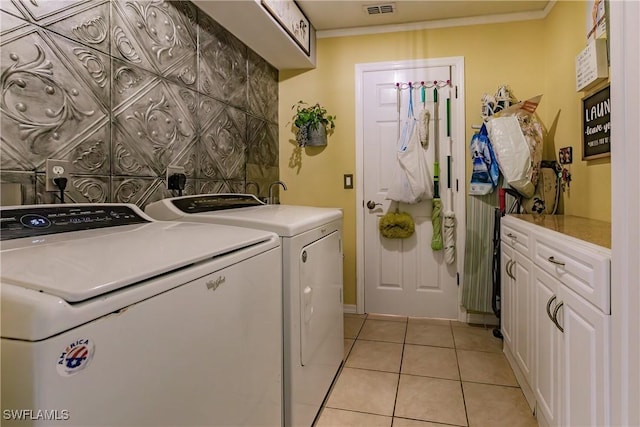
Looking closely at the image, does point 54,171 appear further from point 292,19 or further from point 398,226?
point 398,226

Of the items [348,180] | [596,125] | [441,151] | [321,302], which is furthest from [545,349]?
[348,180]

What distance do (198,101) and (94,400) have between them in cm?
183

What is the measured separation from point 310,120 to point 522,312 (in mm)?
2088

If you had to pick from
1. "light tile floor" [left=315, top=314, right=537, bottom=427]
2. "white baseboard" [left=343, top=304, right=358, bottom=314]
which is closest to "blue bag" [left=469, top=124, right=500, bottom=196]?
"light tile floor" [left=315, top=314, right=537, bottom=427]

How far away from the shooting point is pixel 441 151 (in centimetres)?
301

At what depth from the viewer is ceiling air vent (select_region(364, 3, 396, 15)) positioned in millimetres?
2746

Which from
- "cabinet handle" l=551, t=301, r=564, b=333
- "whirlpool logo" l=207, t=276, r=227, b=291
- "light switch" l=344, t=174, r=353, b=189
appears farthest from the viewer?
"light switch" l=344, t=174, r=353, b=189

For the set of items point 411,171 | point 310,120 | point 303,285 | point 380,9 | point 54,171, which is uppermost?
point 380,9

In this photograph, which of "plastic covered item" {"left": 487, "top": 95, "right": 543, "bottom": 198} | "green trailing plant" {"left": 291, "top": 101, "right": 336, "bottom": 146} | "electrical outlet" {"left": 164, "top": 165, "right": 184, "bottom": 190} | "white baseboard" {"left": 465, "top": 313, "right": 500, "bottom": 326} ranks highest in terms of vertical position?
"green trailing plant" {"left": 291, "top": 101, "right": 336, "bottom": 146}

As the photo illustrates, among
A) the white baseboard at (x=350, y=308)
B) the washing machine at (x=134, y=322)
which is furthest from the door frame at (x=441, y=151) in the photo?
the washing machine at (x=134, y=322)

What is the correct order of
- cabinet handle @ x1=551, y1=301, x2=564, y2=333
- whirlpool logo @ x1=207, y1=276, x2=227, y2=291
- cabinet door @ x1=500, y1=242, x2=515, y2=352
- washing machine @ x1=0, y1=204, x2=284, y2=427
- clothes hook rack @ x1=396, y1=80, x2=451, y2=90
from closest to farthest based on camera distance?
washing machine @ x1=0, y1=204, x2=284, y2=427 < whirlpool logo @ x1=207, y1=276, x2=227, y2=291 < cabinet handle @ x1=551, y1=301, x2=564, y2=333 < cabinet door @ x1=500, y1=242, x2=515, y2=352 < clothes hook rack @ x1=396, y1=80, x2=451, y2=90

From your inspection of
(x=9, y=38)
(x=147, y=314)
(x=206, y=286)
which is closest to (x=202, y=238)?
(x=206, y=286)

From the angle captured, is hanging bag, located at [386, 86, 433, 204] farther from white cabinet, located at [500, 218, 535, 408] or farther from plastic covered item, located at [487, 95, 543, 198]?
white cabinet, located at [500, 218, 535, 408]

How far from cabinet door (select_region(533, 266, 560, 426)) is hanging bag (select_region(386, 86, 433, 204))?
1290 mm
